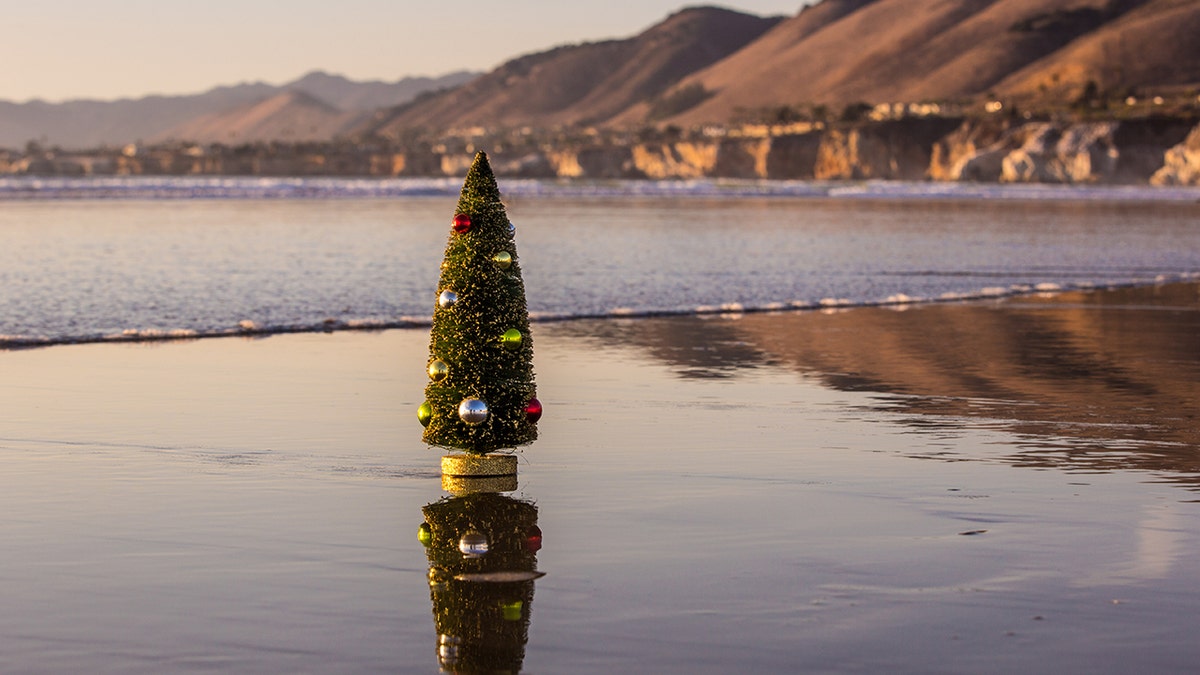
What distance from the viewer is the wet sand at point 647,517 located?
24.0 ft

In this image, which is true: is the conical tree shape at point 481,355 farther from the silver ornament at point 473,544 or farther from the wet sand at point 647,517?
the silver ornament at point 473,544

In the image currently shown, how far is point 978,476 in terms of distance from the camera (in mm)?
11461

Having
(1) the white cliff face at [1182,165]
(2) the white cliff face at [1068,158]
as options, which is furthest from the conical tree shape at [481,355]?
(2) the white cliff face at [1068,158]

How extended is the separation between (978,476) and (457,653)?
17.8ft

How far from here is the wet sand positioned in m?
7.32

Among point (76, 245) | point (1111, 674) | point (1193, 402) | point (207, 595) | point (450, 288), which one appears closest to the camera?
point (1111, 674)

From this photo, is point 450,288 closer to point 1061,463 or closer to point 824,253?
point 1061,463

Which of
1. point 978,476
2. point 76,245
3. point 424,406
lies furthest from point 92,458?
point 76,245

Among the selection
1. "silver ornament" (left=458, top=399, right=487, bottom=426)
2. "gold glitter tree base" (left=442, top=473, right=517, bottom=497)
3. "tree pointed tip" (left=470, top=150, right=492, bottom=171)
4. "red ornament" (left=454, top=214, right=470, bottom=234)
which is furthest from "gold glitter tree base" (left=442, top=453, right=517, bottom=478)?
"tree pointed tip" (left=470, top=150, right=492, bottom=171)

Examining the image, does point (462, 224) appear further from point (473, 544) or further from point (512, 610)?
point (512, 610)

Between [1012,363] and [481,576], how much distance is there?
1182cm

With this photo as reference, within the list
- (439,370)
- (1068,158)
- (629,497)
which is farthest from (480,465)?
(1068,158)

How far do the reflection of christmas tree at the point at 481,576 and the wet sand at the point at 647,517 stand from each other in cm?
9

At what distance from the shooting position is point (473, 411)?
35.6ft
